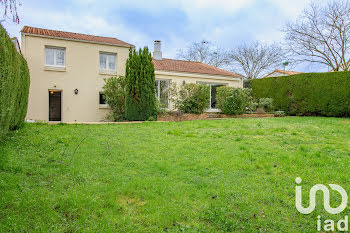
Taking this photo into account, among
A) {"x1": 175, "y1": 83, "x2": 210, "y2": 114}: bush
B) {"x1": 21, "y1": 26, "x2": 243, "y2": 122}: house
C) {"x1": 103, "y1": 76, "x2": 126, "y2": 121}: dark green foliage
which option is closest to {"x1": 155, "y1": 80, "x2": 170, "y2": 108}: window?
{"x1": 21, "y1": 26, "x2": 243, "y2": 122}: house

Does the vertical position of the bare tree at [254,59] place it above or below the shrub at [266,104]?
above

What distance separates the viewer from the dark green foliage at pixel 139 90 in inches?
476

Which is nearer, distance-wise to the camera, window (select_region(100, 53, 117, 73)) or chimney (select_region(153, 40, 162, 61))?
window (select_region(100, 53, 117, 73))

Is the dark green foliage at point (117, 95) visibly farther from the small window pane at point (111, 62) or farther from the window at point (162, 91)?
the small window pane at point (111, 62)

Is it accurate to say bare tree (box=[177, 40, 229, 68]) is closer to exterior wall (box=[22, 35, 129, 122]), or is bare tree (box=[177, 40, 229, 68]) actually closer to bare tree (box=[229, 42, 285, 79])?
bare tree (box=[229, 42, 285, 79])

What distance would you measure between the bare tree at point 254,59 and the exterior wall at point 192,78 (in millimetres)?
14819

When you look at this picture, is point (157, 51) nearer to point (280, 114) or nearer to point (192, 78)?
point (192, 78)

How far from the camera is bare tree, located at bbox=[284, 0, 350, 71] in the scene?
2066 centimetres

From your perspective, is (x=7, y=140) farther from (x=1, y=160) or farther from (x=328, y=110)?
(x=328, y=110)

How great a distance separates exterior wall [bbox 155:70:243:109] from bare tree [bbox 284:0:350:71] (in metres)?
8.86

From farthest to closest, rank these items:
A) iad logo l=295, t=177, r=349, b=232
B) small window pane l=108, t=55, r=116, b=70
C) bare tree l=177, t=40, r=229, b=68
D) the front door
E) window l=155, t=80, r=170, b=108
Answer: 1. bare tree l=177, t=40, r=229, b=68
2. the front door
3. small window pane l=108, t=55, r=116, b=70
4. window l=155, t=80, r=170, b=108
5. iad logo l=295, t=177, r=349, b=232

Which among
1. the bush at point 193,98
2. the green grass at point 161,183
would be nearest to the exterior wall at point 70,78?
the bush at point 193,98

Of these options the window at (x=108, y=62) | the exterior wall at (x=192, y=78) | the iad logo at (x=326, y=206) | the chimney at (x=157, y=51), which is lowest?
the iad logo at (x=326, y=206)

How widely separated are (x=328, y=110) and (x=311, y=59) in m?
11.7
